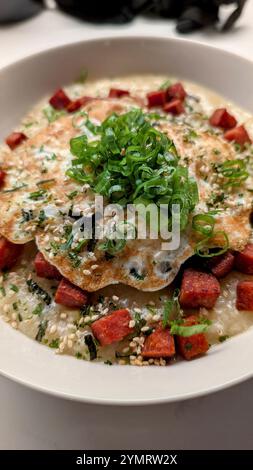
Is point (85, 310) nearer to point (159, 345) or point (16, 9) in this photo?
point (159, 345)

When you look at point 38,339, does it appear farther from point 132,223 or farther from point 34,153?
Result: point 34,153

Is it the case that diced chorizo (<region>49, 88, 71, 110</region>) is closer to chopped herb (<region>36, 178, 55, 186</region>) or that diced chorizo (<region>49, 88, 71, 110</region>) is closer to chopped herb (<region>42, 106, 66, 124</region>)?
chopped herb (<region>42, 106, 66, 124</region>)

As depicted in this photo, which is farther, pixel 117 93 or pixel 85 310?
pixel 117 93

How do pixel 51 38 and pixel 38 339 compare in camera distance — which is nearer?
pixel 38 339

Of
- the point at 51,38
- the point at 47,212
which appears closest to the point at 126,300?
the point at 47,212

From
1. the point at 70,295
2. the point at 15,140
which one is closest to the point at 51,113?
the point at 15,140

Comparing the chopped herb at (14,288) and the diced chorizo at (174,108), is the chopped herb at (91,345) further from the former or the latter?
the diced chorizo at (174,108)

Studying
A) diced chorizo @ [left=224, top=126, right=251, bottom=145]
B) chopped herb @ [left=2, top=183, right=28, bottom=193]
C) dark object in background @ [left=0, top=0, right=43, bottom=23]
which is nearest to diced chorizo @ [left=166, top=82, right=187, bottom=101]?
diced chorizo @ [left=224, top=126, right=251, bottom=145]
